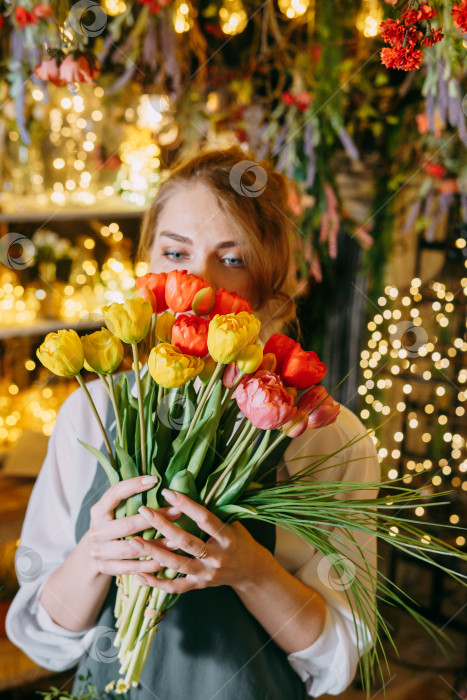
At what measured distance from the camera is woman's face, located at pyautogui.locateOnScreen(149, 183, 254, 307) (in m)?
0.93

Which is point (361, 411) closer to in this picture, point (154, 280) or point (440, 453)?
point (440, 453)

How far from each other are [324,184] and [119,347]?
152 centimetres

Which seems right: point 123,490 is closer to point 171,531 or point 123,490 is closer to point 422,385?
point 171,531

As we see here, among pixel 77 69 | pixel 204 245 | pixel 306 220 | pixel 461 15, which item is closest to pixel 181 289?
pixel 204 245

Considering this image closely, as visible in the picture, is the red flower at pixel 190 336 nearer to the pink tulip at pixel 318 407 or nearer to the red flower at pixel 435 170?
the pink tulip at pixel 318 407

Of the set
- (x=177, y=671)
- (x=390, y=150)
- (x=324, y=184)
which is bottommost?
(x=177, y=671)

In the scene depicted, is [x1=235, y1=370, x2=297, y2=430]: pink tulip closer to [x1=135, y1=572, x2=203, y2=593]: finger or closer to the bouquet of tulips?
the bouquet of tulips

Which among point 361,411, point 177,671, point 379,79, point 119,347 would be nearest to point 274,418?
point 119,347

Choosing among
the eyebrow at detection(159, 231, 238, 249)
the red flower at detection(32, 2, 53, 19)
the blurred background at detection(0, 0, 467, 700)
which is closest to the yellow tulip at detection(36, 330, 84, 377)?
the eyebrow at detection(159, 231, 238, 249)

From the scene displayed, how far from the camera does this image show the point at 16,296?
250 centimetres

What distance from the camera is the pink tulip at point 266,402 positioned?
62cm

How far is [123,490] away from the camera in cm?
72

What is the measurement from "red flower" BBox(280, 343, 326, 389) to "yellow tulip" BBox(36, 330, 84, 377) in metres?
0.21

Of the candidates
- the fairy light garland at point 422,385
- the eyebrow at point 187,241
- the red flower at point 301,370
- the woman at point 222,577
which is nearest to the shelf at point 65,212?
the fairy light garland at point 422,385
